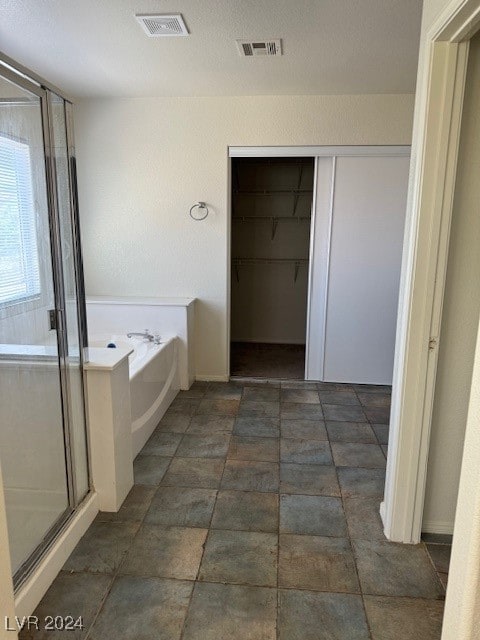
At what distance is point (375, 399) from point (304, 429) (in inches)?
36.4

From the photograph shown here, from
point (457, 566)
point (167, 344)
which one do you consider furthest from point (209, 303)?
point (457, 566)

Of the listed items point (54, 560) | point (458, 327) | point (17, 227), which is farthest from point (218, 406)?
point (17, 227)

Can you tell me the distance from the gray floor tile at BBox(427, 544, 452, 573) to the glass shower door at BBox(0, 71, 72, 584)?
5.28 feet

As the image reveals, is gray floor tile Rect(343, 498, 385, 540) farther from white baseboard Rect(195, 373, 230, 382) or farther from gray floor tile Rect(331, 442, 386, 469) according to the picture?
white baseboard Rect(195, 373, 230, 382)

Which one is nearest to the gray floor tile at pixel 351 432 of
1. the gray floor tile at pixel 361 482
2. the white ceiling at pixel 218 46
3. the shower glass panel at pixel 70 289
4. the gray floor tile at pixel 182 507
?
the gray floor tile at pixel 361 482

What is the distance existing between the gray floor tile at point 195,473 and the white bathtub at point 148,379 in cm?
29

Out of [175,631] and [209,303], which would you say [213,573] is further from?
[209,303]

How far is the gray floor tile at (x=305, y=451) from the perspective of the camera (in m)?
2.60

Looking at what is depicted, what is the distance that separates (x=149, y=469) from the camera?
246cm

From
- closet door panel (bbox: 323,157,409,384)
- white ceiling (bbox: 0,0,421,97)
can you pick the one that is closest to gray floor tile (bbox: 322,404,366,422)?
closet door panel (bbox: 323,157,409,384)

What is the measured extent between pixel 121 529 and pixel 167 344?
1626 millimetres

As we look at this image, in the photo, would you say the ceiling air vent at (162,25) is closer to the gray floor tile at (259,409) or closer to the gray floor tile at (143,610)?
the gray floor tile at (259,409)

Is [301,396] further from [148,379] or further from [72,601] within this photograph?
[72,601]

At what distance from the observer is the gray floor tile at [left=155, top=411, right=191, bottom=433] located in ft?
9.76
